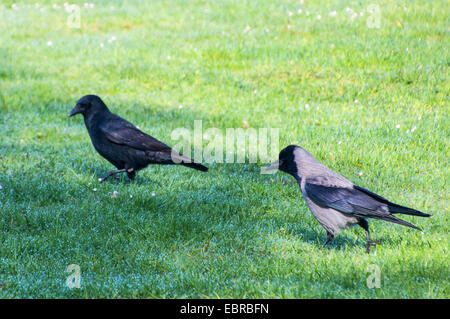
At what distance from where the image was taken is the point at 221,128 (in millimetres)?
8477

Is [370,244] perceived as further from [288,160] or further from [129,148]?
[129,148]

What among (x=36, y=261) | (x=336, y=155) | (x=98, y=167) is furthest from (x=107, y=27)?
(x=36, y=261)

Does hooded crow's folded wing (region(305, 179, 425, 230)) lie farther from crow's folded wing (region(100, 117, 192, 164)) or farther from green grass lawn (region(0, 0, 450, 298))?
crow's folded wing (region(100, 117, 192, 164))

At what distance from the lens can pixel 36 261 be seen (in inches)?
191

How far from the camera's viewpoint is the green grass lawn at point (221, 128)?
181 inches

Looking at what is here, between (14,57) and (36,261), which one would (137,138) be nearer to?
(36,261)

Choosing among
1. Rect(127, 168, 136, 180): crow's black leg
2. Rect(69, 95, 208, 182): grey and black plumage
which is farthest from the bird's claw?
Rect(127, 168, 136, 180): crow's black leg

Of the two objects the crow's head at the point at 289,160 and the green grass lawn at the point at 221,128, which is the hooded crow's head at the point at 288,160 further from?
the green grass lawn at the point at 221,128

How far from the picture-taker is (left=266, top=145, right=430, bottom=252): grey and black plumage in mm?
4844

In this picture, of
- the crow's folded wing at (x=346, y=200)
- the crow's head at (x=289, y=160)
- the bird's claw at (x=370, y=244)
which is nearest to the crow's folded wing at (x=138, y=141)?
the crow's head at (x=289, y=160)

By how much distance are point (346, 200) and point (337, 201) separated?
0.08 m

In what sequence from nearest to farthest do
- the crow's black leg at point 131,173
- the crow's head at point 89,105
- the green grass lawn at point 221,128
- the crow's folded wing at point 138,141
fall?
the green grass lawn at point 221,128 < the crow's folded wing at point 138,141 < the crow's black leg at point 131,173 < the crow's head at point 89,105

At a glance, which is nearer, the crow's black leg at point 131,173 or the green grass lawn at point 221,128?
the green grass lawn at point 221,128
